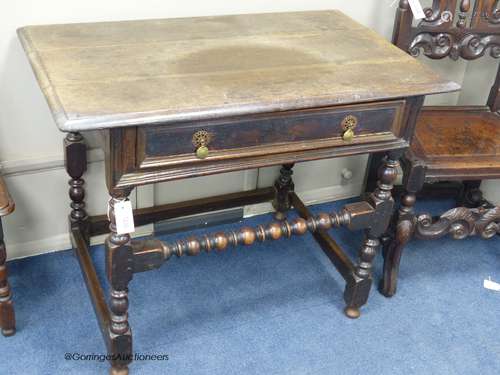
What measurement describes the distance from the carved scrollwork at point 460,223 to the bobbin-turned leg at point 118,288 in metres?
0.89

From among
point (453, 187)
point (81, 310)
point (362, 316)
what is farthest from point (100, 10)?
point (453, 187)

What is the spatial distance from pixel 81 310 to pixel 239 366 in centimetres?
50

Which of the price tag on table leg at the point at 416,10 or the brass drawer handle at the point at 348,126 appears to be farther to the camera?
the price tag on table leg at the point at 416,10

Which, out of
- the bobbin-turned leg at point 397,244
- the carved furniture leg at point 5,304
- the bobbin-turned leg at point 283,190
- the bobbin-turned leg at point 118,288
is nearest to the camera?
the bobbin-turned leg at point 118,288

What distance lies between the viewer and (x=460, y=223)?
1910mm

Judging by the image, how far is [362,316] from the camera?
191cm

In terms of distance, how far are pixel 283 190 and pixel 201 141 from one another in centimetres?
90

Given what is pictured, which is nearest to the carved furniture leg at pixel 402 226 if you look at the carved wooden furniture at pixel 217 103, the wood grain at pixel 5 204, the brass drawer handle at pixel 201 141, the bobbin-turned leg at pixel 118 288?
the carved wooden furniture at pixel 217 103

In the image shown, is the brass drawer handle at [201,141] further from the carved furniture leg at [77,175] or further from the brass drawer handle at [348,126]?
the carved furniture leg at [77,175]

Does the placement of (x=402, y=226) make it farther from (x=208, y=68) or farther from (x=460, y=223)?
(x=208, y=68)

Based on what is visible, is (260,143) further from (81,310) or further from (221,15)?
(81,310)

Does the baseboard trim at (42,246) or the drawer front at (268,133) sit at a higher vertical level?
the drawer front at (268,133)

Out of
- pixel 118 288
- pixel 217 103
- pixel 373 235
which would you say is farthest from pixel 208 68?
pixel 373 235

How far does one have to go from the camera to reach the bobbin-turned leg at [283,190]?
2.17 metres
